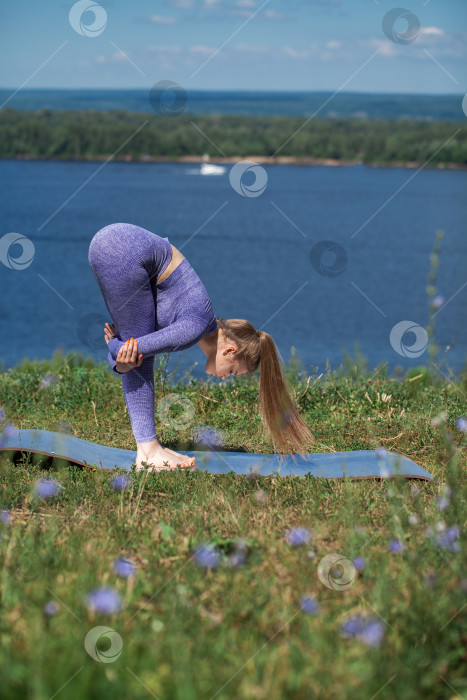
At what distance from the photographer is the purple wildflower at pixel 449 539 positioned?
260 centimetres

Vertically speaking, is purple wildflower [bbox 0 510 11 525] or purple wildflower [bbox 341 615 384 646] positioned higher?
purple wildflower [bbox 0 510 11 525]

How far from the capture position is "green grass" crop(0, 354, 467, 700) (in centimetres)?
196

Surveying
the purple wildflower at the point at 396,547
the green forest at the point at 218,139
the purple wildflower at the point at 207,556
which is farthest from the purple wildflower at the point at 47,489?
the green forest at the point at 218,139

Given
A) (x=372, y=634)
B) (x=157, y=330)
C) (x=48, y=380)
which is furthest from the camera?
(x=48, y=380)

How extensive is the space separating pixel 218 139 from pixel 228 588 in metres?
54.8

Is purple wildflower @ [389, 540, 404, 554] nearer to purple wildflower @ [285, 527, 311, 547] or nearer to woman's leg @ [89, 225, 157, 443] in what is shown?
purple wildflower @ [285, 527, 311, 547]

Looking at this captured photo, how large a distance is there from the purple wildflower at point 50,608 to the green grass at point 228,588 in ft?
0.05

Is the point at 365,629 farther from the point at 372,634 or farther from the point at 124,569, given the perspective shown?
the point at 124,569

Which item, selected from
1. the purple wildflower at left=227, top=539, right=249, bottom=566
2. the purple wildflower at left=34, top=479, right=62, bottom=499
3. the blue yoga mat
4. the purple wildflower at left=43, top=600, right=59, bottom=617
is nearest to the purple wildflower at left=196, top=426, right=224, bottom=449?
the blue yoga mat

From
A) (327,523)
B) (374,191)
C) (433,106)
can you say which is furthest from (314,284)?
(433,106)

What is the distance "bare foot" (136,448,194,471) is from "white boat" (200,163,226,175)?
67958mm

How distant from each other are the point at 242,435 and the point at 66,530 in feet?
6.55

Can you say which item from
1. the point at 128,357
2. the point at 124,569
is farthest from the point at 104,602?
the point at 128,357

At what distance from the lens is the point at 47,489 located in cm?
359
